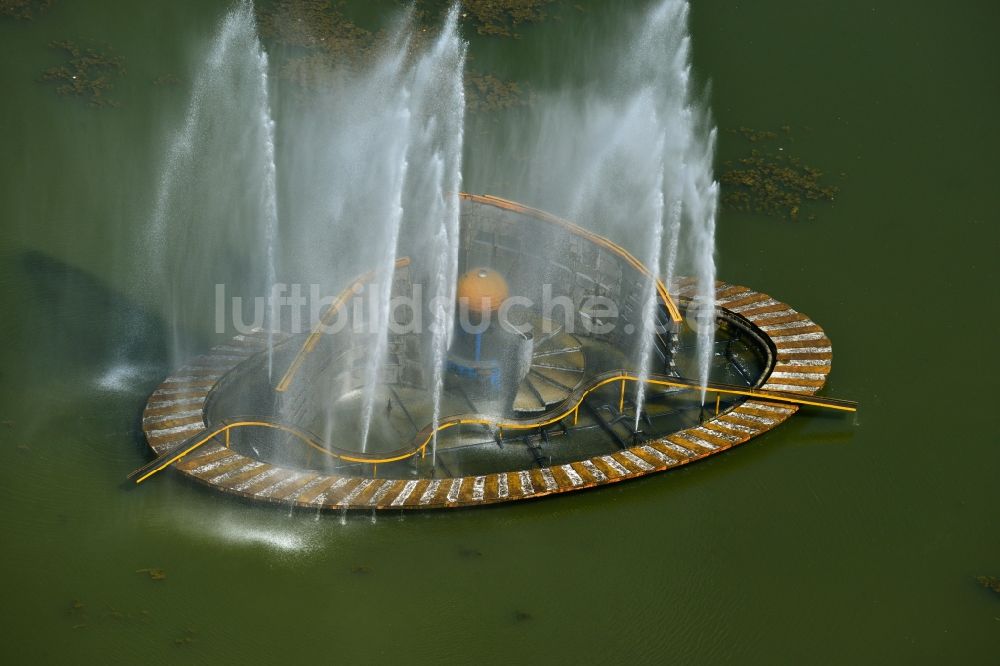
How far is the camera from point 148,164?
49.6 meters

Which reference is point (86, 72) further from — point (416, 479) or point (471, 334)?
point (416, 479)

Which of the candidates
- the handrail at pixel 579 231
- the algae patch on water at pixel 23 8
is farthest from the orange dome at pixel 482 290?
the algae patch on water at pixel 23 8

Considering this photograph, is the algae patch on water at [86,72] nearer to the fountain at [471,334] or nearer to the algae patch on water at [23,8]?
the algae patch on water at [23,8]

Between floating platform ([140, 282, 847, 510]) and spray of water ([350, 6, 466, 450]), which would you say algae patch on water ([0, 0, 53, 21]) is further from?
floating platform ([140, 282, 847, 510])

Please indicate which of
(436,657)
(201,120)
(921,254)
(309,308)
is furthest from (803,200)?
(436,657)

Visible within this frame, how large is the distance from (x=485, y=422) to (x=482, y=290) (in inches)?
159

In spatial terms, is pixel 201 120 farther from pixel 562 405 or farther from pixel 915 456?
pixel 915 456

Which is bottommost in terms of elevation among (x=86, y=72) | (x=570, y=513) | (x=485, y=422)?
(x=570, y=513)

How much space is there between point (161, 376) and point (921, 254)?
2565cm

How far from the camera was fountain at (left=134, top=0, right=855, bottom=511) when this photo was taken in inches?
1396

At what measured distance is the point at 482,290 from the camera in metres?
38.0

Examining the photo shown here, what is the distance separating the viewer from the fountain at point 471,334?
3547 cm

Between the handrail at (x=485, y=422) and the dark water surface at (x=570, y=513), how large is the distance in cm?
61

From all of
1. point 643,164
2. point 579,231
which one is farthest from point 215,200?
point 643,164
